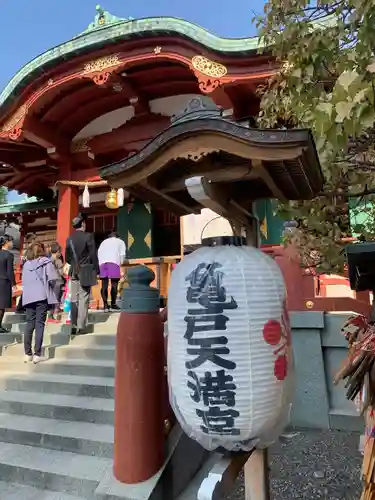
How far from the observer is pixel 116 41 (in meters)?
8.17

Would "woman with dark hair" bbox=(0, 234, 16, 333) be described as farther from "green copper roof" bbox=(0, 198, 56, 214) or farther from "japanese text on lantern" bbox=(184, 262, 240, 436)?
"green copper roof" bbox=(0, 198, 56, 214)

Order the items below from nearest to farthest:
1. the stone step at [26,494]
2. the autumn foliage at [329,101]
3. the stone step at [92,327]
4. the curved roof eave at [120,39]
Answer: the autumn foliage at [329,101] < the stone step at [26,494] < the stone step at [92,327] < the curved roof eave at [120,39]

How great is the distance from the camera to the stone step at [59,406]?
4297 millimetres

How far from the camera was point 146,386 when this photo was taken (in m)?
3.24

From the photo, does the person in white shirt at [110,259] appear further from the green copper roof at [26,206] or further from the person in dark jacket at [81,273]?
the green copper roof at [26,206]

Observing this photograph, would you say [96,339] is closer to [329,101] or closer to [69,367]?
[69,367]

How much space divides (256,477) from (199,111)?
7.60ft

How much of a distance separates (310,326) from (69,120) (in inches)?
319

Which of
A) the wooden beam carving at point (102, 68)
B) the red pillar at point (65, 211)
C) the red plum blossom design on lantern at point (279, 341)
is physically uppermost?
the wooden beam carving at point (102, 68)

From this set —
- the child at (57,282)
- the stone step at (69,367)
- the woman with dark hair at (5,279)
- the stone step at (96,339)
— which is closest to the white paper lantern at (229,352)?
the stone step at (69,367)

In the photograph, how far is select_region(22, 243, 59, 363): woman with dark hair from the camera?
18.6 ft

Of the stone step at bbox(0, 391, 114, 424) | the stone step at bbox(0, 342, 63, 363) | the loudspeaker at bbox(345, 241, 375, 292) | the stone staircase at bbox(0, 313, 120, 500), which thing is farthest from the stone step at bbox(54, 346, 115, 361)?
the loudspeaker at bbox(345, 241, 375, 292)

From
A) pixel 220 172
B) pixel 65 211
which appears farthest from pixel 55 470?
pixel 65 211

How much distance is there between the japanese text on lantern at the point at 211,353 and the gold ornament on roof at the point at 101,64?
724cm
